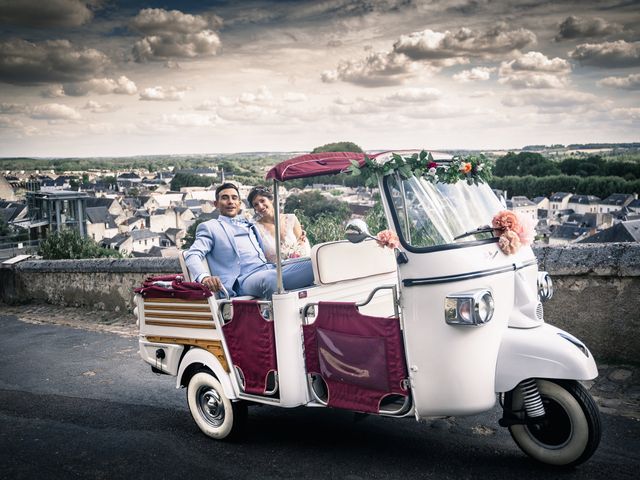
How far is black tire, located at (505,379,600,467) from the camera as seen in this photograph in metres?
3.83

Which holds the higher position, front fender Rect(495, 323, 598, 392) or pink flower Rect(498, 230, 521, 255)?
pink flower Rect(498, 230, 521, 255)

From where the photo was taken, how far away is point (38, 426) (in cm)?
548

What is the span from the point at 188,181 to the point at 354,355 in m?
115

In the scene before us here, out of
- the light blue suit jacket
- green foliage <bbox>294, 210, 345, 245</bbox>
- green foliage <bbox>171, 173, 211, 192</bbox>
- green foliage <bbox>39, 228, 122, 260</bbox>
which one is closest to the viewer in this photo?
the light blue suit jacket

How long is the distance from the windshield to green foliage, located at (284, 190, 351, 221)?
10.1 feet

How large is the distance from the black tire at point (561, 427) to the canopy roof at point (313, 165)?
181 centimetres

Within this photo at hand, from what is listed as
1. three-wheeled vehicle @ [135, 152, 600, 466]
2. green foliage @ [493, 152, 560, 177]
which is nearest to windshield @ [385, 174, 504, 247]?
three-wheeled vehicle @ [135, 152, 600, 466]

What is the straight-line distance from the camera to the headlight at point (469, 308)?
377 centimetres

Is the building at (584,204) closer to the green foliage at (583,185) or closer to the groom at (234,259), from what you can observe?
the green foliage at (583,185)

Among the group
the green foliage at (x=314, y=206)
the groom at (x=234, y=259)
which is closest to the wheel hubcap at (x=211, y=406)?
the groom at (x=234, y=259)

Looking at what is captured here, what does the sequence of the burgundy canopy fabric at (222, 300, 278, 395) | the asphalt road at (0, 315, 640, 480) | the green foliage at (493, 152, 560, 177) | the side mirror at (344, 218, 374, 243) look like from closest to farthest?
1. the side mirror at (344, 218, 374, 243)
2. the asphalt road at (0, 315, 640, 480)
3. the burgundy canopy fabric at (222, 300, 278, 395)
4. the green foliage at (493, 152, 560, 177)

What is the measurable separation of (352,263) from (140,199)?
384 ft

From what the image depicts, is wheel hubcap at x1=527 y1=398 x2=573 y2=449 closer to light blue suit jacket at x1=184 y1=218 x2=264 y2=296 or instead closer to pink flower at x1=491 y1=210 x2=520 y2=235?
pink flower at x1=491 y1=210 x2=520 y2=235

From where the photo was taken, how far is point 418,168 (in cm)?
419
